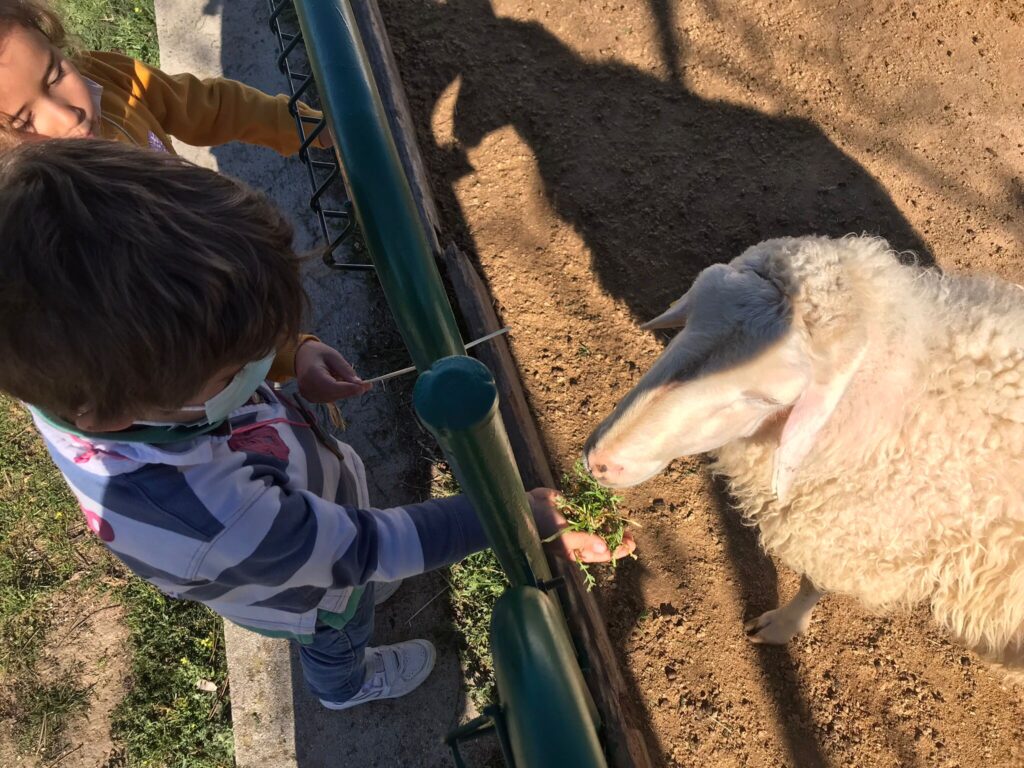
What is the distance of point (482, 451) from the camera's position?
0.96 meters

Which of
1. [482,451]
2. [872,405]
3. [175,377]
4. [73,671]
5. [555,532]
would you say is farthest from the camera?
[73,671]

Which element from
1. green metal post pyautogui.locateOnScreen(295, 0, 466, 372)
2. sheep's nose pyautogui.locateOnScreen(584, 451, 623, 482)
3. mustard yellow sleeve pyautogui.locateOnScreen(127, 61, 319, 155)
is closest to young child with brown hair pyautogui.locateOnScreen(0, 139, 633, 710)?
green metal post pyautogui.locateOnScreen(295, 0, 466, 372)

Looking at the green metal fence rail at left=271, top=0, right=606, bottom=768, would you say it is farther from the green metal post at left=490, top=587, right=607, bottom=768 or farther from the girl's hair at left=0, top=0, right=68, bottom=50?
the girl's hair at left=0, top=0, right=68, bottom=50

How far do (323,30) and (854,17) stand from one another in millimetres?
3706

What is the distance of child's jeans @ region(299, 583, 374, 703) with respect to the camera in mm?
1868

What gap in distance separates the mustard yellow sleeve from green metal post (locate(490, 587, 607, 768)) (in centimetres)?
194

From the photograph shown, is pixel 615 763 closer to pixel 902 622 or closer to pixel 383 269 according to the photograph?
pixel 902 622

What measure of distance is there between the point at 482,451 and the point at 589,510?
1314mm

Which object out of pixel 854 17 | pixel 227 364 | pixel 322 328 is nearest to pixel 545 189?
pixel 322 328

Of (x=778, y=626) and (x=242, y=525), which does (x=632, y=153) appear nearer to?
(x=778, y=626)

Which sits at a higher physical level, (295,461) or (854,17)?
(854,17)

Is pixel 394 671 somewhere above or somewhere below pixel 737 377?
below

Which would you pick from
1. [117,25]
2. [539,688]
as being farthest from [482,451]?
[117,25]

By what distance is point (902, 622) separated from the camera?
8.67ft
